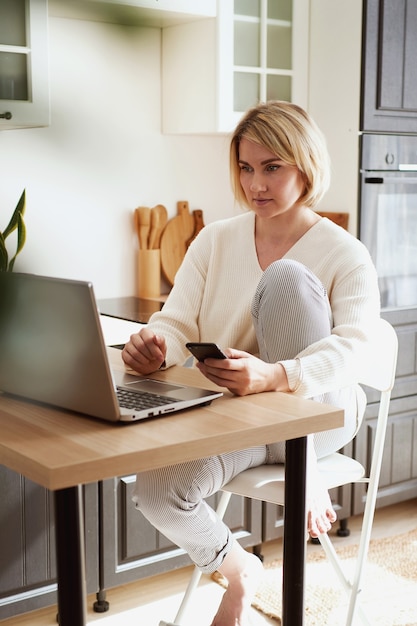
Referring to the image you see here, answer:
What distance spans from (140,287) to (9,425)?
1.81 m

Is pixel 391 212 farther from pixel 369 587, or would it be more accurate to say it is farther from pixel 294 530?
pixel 294 530

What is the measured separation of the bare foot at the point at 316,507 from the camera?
1489 millimetres

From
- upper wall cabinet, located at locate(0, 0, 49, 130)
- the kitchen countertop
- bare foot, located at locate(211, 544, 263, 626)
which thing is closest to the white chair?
bare foot, located at locate(211, 544, 263, 626)

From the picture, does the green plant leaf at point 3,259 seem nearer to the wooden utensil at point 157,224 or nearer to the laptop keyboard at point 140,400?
the laptop keyboard at point 140,400

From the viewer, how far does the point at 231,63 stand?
2.65 meters

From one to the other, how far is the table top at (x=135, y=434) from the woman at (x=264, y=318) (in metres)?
0.12

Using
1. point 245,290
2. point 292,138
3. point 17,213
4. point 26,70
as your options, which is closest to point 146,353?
point 245,290

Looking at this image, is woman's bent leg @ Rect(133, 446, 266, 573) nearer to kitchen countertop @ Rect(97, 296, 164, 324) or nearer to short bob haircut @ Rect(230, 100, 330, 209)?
short bob haircut @ Rect(230, 100, 330, 209)

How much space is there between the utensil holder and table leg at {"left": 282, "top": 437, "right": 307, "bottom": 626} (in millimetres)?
1697

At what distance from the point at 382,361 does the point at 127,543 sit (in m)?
0.97

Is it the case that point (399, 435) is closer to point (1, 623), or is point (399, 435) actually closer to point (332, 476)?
point (332, 476)

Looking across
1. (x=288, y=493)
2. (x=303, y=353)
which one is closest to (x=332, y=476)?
(x=303, y=353)

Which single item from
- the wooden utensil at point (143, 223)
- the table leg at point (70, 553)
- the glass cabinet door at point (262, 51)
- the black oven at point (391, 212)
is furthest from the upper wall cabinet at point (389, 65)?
the table leg at point (70, 553)

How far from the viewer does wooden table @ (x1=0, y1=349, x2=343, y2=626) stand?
924mm
